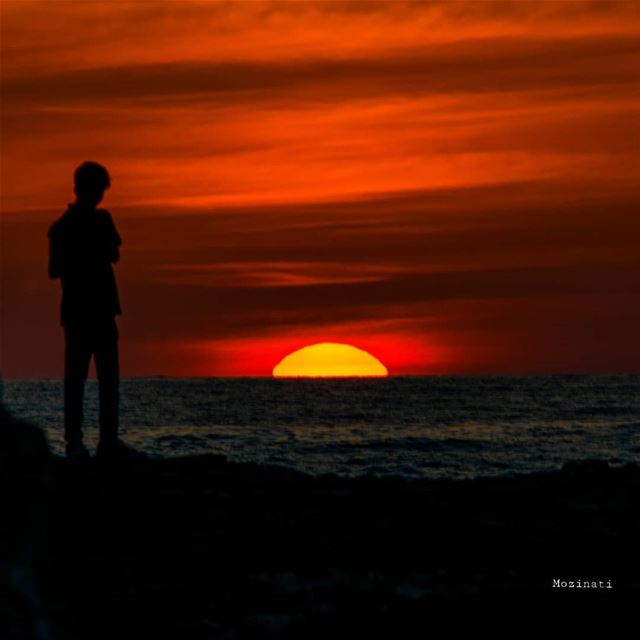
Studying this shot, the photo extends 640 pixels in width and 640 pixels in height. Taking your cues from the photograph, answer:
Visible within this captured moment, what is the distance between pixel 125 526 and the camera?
11.5 m

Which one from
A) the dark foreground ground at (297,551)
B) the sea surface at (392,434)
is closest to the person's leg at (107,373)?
the dark foreground ground at (297,551)

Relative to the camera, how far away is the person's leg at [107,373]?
537 inches

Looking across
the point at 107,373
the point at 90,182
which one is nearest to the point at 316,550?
the point at 107,373

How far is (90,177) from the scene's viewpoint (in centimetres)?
1315

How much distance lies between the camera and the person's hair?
1309cm

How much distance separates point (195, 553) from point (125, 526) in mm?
802

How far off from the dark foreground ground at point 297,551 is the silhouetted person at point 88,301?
0.67 metres

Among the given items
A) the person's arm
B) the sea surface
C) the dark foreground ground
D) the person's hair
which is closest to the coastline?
the dark foreground ground

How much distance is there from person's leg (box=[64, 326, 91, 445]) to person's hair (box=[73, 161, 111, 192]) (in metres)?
1.41

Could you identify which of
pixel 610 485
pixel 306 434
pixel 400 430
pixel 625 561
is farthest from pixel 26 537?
pixel 400 430

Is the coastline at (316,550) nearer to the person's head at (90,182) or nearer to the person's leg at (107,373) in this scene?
the person's leg at (107,373)

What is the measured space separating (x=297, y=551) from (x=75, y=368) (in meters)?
3.56

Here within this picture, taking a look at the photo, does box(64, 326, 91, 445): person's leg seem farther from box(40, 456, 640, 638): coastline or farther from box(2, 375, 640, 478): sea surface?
box(2, 375, 640, 478): sea surface

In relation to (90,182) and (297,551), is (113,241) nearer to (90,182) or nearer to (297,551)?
(90,182)
